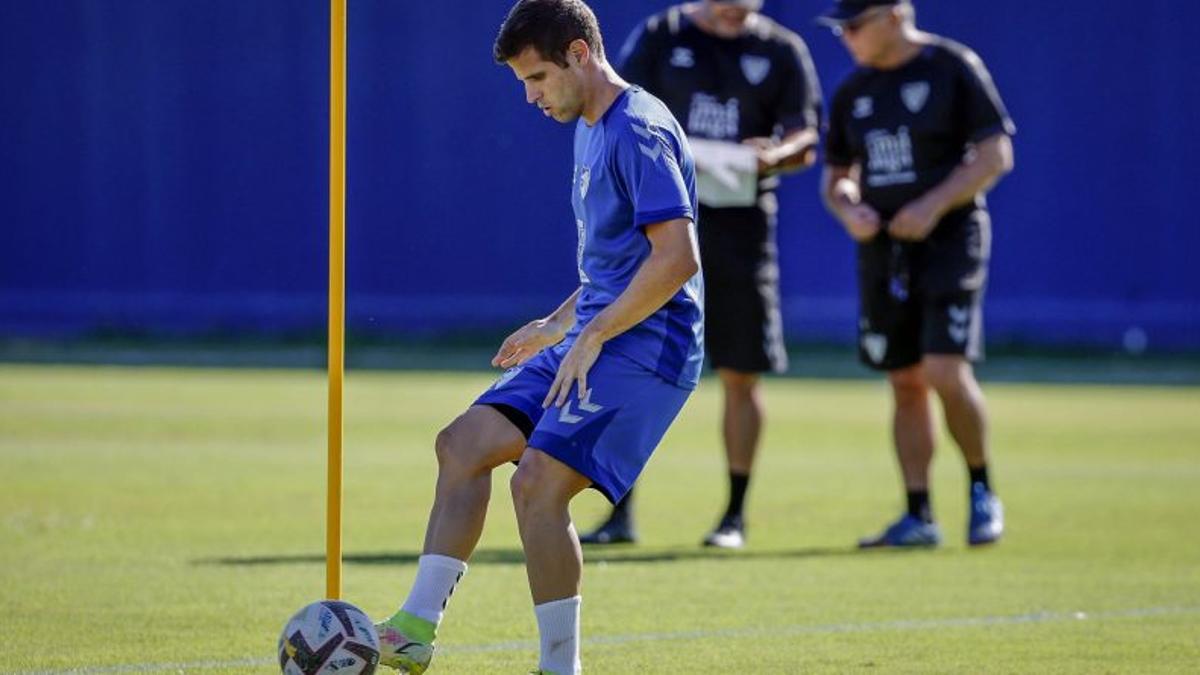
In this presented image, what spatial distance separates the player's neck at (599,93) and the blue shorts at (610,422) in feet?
2.07

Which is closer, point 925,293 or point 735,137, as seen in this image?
point 925,293

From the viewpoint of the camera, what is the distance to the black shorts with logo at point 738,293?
9930 mm

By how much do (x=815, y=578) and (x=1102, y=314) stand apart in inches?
661

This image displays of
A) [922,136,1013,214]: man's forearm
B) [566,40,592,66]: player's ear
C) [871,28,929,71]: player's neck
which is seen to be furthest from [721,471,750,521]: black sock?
[566,40,592,66]: player's ear

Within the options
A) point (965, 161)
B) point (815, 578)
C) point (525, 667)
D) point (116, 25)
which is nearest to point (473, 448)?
point (525, 667)

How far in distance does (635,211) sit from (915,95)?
4.64 meters

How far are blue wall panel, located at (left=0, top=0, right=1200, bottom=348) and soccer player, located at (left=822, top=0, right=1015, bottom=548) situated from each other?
43.5ft

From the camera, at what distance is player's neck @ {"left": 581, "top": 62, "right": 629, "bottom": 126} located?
570 cm

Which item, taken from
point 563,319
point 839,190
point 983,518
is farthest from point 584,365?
point 839,190

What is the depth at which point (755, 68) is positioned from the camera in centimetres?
1007

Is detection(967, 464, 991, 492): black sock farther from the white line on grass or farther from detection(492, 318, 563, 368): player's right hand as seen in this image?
detection(492, 318, 563, 368): player's right hand

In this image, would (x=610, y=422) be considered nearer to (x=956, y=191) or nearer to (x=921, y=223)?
(x=921, y=223)

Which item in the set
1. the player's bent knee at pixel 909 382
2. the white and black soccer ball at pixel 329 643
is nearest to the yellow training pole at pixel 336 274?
the white and black soccer ball at pixel 329 643

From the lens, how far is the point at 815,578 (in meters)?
8.42
